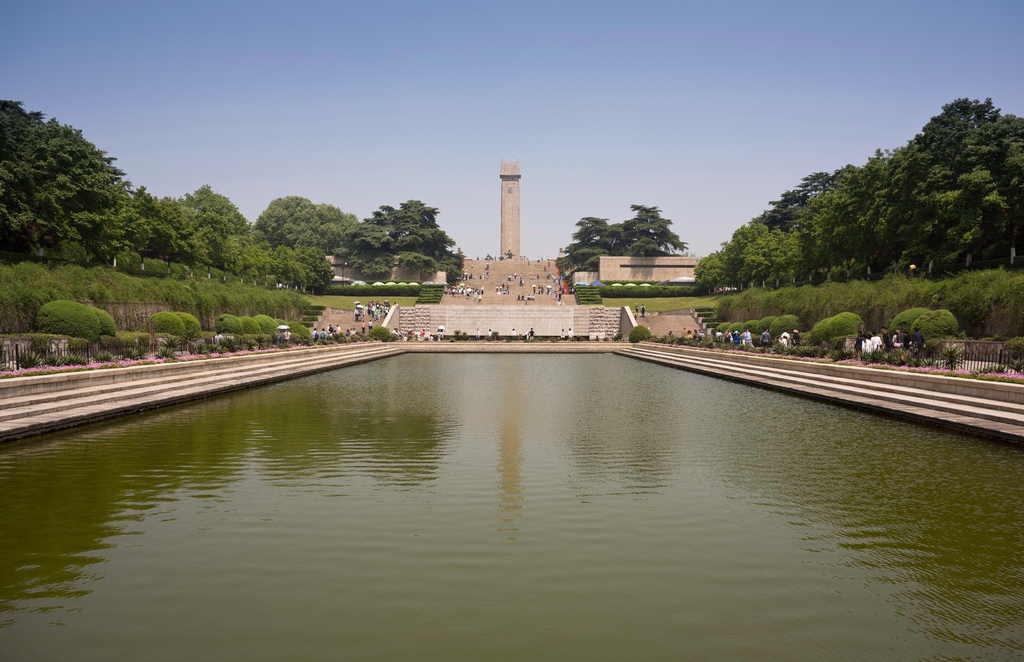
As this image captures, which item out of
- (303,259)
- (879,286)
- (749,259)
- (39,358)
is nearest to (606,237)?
(749,259)

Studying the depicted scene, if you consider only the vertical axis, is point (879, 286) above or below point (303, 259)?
below

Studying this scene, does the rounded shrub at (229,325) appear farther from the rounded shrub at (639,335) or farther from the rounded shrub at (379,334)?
the rounded shrub at (639,335)

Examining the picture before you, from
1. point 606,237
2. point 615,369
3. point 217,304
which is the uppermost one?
point 606,237

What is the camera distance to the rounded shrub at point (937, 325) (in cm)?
2512

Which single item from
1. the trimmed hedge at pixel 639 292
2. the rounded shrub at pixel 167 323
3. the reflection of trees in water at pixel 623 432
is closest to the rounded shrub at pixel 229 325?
the rounded shrub at pixel 167 323

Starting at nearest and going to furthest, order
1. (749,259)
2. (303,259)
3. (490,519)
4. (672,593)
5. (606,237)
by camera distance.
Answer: (672,593) < (490,519) < (749,259) < (303,259) < (606,237)

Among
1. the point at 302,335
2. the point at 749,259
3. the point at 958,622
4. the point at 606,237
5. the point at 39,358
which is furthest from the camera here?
the point at 606,237

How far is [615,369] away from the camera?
94.6ft

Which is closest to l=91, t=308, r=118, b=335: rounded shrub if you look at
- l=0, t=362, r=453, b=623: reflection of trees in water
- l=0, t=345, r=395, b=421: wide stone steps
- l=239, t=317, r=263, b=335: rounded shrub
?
l=0, t=345, r=395, b=421: wide stone steps

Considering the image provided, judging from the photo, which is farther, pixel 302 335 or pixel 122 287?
pixel 302 335

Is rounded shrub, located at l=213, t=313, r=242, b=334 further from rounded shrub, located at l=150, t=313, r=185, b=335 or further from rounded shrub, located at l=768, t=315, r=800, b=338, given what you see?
rounded shrub, located at l=768, t=315, r=800, b=338

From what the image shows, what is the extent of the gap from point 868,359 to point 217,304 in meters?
35.9

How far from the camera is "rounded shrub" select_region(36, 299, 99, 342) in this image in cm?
2422

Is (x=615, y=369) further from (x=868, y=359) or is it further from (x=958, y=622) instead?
(x=958, y=622)
